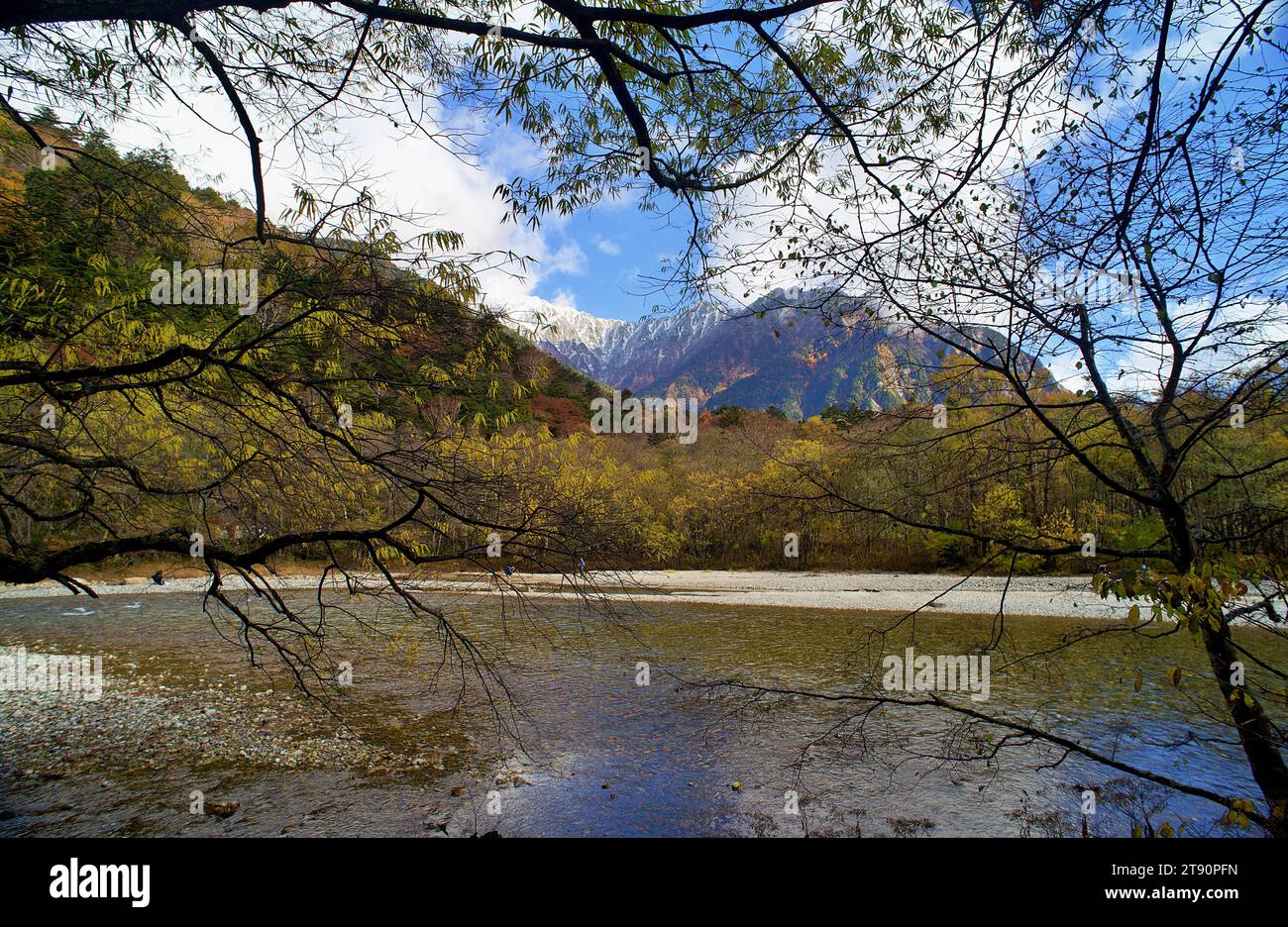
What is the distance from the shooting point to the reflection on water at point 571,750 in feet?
21.1

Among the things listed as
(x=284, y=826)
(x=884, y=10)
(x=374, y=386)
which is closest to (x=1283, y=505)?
(x=884, y=10)

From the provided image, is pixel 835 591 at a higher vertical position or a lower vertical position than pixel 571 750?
lower

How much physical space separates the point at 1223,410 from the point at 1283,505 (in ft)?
2.26

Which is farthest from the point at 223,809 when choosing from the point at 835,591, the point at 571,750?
the point at 835,591

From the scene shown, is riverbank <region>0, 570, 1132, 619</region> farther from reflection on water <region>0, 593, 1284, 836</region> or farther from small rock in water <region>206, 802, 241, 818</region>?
small rock in water <region>206, 802, 241, 818</region>

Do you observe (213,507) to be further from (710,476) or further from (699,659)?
(710,476)

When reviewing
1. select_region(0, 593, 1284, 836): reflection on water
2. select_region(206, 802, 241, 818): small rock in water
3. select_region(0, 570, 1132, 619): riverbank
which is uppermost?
select_region(206, 802, 241, 818): small rock in water

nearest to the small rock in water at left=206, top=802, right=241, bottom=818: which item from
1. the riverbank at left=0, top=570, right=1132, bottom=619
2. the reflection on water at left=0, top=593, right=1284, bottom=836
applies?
the reflection on water at left=0, top=593, right=1284, bottom=836

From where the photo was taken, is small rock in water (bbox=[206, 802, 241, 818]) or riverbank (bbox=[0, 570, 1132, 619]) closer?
small rock in water (bbox=[206, 802, 241, 818])

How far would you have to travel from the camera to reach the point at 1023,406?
323 centimetres

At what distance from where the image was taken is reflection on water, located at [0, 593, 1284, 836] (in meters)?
6.42

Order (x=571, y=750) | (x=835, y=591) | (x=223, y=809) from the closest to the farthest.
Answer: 1. (x=223, y=809)
2. (x=571, y=750)
3. (x=835, y=591)

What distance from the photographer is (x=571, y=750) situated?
852 cm

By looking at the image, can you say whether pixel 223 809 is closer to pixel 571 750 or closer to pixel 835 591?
pixel 571 750
